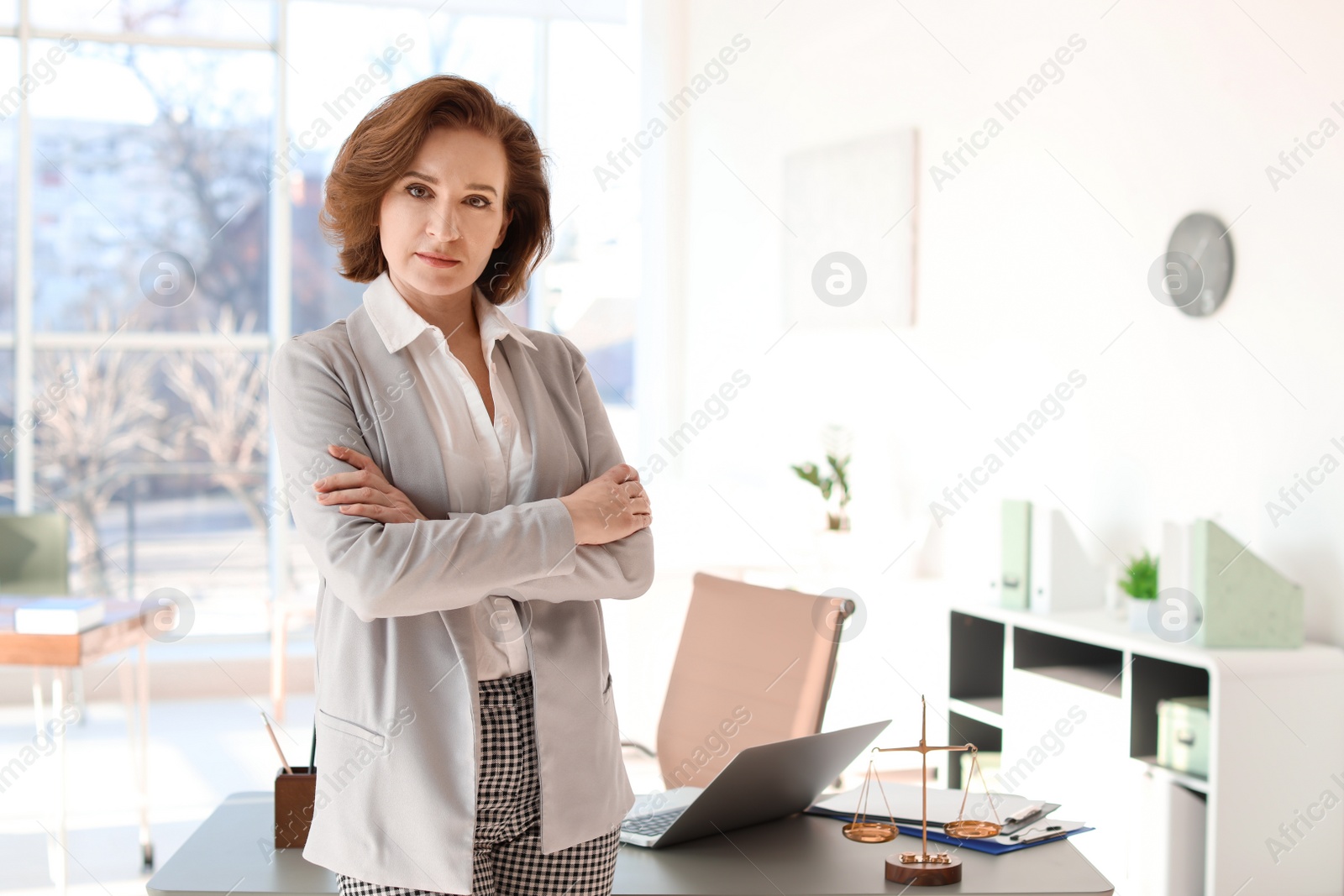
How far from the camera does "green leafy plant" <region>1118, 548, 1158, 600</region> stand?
3.12 meters

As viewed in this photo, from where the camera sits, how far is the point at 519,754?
1.36 meters

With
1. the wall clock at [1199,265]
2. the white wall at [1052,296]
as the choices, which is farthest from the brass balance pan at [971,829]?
the wall clock at [1199,265]

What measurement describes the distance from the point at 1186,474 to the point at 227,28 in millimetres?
4746

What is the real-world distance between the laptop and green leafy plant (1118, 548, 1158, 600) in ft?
5.21

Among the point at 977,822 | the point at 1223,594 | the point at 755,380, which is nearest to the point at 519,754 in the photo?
the point at 977,822

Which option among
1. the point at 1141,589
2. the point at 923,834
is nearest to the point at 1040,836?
the point at 923,834

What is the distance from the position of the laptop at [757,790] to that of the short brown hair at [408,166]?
0.72m

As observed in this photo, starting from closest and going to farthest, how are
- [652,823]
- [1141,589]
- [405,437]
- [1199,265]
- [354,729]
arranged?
[354,729], [405,437], [652,823], [1141,589], [1199,265]

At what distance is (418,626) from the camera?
1358mm

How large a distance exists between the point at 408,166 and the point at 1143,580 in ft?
7.77

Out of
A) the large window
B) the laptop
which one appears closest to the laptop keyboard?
the laptop

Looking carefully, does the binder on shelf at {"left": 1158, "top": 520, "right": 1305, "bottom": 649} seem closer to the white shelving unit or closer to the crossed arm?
the white shelving unit

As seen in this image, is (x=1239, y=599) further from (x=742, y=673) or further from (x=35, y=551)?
(x=35, y=551)

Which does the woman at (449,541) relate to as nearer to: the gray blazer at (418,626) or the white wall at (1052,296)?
the gray blazer at (418,626)
